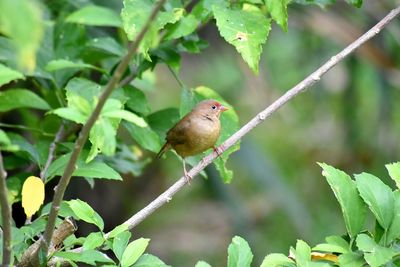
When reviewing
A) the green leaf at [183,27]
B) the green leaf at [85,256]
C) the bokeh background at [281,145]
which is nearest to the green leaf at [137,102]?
the green leaf at [183,27]

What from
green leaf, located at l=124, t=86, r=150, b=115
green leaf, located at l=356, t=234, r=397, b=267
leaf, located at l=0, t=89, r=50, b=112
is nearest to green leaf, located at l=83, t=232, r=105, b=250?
green leaf, located at l=356, t=234, r=397, b=267

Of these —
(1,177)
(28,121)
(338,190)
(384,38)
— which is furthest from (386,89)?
(1,177)

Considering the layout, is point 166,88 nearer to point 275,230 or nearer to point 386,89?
point 275,230

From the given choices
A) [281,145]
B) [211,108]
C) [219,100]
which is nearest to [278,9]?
[219,100]

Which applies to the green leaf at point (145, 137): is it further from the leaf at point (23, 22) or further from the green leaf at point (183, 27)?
the leaf at point (23, 22)

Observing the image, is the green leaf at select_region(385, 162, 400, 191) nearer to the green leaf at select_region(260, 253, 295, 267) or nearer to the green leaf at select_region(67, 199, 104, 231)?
the green leaf at select_region(260, 253, 295, 267)

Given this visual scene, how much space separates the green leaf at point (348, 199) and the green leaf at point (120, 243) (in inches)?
21.2

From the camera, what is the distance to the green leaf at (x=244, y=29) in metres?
2.14

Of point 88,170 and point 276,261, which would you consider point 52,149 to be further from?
point 276,261

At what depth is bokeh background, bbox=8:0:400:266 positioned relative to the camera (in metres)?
4.54

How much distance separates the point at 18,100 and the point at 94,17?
1.29 feet

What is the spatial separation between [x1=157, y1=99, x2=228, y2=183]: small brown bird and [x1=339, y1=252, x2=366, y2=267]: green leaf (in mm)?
1058

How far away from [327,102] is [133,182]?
78.9 inches

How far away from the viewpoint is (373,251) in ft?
6.00
